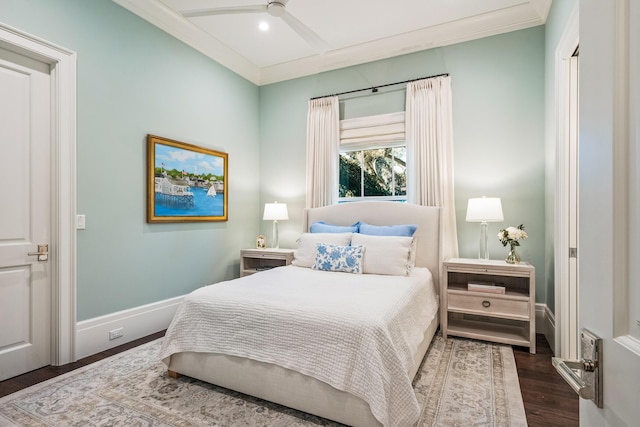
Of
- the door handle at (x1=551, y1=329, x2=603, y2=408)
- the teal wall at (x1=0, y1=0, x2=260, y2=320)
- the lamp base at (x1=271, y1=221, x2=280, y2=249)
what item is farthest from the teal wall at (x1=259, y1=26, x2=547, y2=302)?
the door handle at (x1=551, y1=329, x2=603, y2=408)

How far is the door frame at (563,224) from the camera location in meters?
2.49

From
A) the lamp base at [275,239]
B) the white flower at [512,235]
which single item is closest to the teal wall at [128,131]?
the lamp base at [275,239]

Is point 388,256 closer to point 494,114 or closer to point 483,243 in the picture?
point 483,243

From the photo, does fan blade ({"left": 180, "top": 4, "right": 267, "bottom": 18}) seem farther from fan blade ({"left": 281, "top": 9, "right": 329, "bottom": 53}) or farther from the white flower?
the white flower

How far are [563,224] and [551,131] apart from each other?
89 cm

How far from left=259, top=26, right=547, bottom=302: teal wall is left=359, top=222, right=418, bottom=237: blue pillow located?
641 mm

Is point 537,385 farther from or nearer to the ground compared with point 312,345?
nearer to the ground

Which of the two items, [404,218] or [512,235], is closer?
[512,235]

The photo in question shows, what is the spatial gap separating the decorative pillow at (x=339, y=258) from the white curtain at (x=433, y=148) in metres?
1.02

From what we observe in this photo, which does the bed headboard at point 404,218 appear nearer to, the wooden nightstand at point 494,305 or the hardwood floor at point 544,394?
the wooden nightstand at point 494,305

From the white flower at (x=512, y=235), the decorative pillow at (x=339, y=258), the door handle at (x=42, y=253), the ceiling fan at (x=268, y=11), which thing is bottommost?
the decorative pillow at (x=339, y=258)

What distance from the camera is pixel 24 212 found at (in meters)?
2.42

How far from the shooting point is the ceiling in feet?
10.3

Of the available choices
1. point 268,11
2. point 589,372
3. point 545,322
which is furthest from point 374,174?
point 589,372
